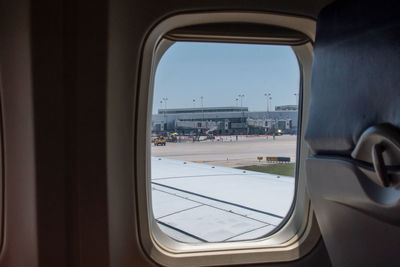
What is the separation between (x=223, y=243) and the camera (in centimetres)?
210

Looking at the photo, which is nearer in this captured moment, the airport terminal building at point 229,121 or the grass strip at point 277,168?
the airport terminal building at point 229,121

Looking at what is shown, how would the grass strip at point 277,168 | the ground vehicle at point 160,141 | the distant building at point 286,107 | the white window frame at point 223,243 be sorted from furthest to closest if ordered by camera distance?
the grass strip at point 277,168, the distant building at point 286,107, the ground vehicle at point 160,141, the white window frame at point 223,243

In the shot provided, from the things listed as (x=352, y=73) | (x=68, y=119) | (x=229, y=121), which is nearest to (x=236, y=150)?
(x=229, y=121)

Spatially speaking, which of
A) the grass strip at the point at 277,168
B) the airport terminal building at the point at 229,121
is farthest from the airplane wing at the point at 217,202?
the airport terminal building at the point at 229,121

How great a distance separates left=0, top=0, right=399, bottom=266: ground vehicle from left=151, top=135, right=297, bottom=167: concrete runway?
623 mm

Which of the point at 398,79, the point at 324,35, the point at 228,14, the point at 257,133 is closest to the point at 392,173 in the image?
the point at 398,79

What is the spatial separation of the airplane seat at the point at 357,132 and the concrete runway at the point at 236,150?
107 centimetres

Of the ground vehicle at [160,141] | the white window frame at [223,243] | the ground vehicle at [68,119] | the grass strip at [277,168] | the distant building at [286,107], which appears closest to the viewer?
the ground vehicle at [68,119]

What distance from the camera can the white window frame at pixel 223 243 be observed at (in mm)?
1841

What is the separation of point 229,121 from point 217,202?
0.74 meters

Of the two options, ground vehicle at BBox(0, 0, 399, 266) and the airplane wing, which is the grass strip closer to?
the airplane wing

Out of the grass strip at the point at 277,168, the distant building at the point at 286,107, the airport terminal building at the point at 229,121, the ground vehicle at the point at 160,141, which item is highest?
the distant building at the point at 286,107

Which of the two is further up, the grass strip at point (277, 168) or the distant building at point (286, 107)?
the distant building at point (286, 107)

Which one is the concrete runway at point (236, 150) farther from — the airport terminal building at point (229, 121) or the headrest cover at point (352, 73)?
the headrest cover at point (352, 73)
